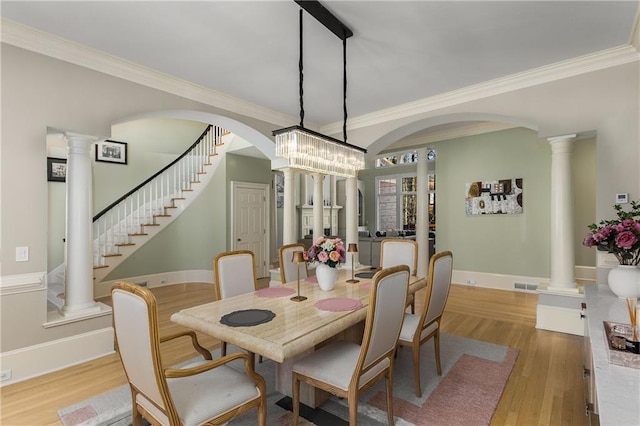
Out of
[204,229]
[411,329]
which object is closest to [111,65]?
[411,329]

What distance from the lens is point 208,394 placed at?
1589 mm

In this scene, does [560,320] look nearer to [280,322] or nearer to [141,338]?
[280,322]

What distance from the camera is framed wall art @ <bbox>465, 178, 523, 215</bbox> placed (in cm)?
571

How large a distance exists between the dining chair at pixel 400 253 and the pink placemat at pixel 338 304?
1418 mm

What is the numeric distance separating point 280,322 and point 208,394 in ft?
1.65

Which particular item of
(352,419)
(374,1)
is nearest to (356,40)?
(374,1)

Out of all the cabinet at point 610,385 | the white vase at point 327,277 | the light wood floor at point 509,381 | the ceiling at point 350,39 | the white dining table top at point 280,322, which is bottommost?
the light wood floor at point 509,381

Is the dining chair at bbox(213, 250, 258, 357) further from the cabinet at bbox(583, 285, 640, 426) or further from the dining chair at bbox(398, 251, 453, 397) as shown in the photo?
the cabinet at bbox(583, 285, 640, 426)

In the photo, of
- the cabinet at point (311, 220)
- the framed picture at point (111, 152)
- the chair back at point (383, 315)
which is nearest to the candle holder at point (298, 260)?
the chair back at point (383, 315)

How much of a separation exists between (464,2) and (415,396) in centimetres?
291

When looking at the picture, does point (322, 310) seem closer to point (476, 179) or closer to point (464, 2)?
point (464, 2)

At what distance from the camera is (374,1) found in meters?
2.34

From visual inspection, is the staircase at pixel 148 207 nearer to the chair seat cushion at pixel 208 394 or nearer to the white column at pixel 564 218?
the chair seat cushion at pixel 208 394

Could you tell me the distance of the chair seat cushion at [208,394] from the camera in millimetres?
1471
